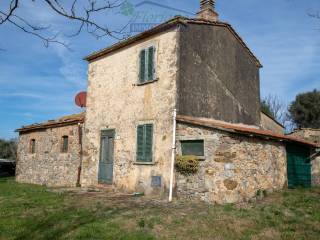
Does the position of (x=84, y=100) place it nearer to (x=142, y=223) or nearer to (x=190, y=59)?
(x=190, y=59)

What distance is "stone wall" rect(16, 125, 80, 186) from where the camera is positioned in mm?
15906

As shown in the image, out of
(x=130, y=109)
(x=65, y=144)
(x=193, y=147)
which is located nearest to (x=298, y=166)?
(x=193, y=147)

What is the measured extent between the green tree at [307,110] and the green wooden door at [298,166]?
2089 cm

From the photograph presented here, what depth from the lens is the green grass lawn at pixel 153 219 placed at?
23.2 ft

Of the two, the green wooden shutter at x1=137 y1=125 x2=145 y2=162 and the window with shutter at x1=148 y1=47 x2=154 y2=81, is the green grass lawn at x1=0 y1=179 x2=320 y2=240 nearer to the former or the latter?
the green wooden shutter at x1=137 y1=125 x2=145 y2=162

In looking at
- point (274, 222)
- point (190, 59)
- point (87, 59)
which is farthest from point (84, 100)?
point (274, 222)

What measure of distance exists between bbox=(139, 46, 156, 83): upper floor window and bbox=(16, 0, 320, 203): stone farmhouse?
39 millimetres

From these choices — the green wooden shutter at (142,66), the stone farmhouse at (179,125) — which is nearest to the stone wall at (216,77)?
the stone farmhouse at (179,125)

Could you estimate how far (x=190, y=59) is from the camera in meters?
12.2

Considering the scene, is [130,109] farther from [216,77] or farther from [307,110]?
[307,110]

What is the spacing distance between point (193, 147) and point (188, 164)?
2.17ft

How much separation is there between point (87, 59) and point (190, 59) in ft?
18.5

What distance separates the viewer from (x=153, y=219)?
316 inches

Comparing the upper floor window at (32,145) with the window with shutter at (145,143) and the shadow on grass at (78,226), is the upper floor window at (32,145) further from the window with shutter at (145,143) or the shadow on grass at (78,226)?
the shadow on grass at (78,226)
